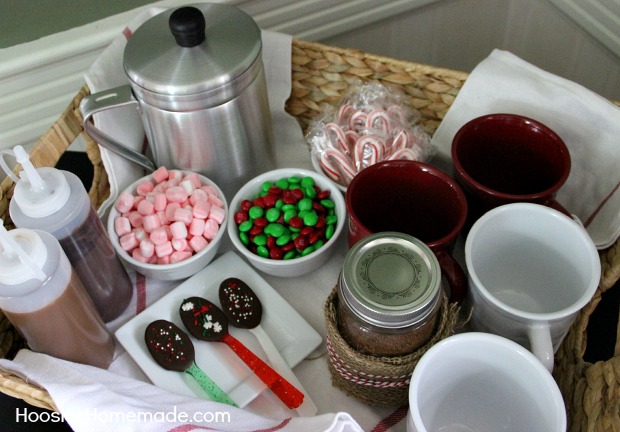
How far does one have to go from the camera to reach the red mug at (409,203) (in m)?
0.53

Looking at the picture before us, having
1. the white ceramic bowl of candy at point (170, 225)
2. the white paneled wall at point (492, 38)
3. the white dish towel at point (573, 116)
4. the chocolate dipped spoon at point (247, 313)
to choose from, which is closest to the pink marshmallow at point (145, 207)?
the white ceramic bowl of candy at point (170, 225)

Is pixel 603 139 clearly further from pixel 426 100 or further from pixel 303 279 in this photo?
pixel 303 279

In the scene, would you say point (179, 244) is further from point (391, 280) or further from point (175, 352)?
point (391, 280)

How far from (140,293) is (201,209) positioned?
107 mm

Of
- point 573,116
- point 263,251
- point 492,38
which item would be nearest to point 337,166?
point 263,251

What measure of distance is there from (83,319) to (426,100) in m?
0.42

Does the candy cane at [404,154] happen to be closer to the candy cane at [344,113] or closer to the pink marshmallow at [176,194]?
the candy cane at [344,113]

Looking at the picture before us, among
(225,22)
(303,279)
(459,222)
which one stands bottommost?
(303,279)

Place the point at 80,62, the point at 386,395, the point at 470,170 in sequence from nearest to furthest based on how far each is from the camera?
the point at 386,395, the point at 470,170, the point at 80,62

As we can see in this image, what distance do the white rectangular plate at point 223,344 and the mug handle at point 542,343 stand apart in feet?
0.62

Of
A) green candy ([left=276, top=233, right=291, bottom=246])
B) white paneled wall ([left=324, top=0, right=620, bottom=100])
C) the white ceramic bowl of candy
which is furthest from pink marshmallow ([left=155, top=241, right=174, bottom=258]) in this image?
white paneled wall ([left=324, top=0, right=620, bottom=100])

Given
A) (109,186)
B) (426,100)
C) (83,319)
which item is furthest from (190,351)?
(426,100)

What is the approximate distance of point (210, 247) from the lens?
0.59 meters

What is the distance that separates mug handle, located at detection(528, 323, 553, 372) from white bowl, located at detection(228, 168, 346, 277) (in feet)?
0.66
